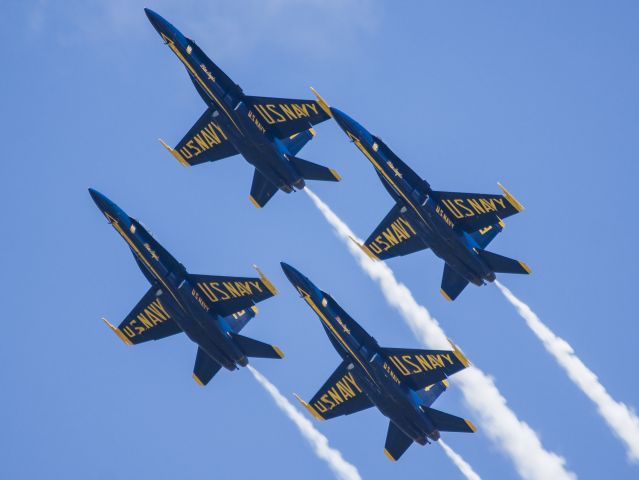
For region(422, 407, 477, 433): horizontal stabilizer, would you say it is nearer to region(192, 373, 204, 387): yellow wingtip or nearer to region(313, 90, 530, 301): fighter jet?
region(313, 90, 530, 301): fighter jet

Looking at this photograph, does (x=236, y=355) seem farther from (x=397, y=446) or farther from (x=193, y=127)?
(x=193, y=127)

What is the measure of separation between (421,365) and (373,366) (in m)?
2.54

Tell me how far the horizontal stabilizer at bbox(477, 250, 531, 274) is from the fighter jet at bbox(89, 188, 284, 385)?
1136 cm

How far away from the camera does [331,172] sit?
7812 cm

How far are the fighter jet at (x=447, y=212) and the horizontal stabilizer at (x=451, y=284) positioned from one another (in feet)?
5.60

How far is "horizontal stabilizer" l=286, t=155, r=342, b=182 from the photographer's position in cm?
7812

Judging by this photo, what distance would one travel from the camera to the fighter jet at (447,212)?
250ft

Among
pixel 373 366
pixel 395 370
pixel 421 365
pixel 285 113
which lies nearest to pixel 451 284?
pixel 421 365

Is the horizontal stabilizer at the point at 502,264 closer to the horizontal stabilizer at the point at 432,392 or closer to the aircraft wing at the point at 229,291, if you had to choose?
the horizontal stabilizer at the point at 432,392

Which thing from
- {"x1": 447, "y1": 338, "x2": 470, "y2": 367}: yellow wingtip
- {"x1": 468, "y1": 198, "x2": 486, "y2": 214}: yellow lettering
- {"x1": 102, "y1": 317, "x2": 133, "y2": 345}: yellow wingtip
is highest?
{"x1": 468, "y1": 198, "x2": 486, "y2": 214}: yellow lettering

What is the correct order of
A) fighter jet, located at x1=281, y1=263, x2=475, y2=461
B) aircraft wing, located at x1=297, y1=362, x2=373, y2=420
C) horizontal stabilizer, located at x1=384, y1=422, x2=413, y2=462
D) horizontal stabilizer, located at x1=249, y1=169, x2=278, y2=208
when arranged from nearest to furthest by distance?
fighter jet, located at x1=281, y1=263, x2=475, y2=461 < horizontal stabilizer, located at x1=384, y1=422, x2=413, y2=462 < aircraft wing, located at x1=297, y1=362, x2=373, y2=420 < horizontal stabilizer, located at x1=249, y1=169, x2=278, y2=208

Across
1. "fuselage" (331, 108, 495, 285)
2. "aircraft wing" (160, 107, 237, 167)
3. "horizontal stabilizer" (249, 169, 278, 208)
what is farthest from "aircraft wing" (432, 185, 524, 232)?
"aircraft wing" (160, 107, 237, 167)

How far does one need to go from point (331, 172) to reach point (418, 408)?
1359 cm

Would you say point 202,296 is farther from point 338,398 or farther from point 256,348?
point 338,398
